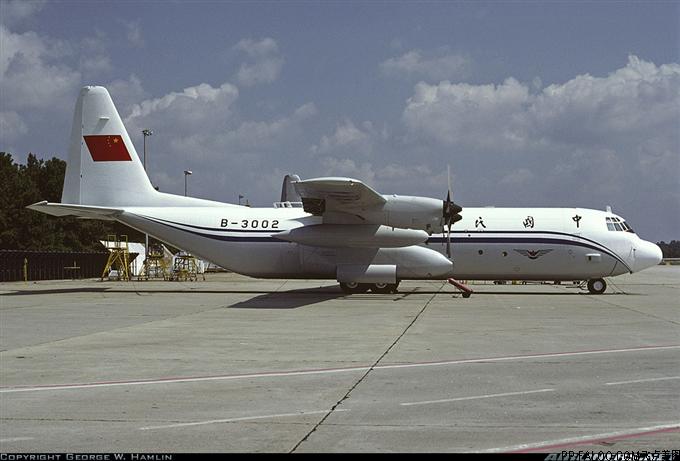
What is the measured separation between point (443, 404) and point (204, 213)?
23.1 meters

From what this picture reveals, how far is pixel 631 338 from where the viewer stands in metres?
14.8

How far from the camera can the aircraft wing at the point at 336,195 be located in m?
23.5

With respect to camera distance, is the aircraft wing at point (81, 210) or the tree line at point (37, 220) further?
the tree line at point (37, 220)

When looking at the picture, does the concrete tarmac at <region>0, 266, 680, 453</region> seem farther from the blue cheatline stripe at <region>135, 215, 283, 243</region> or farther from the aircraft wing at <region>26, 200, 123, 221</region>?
the aircraft wing at <region>26, 200, 123, 221</region>

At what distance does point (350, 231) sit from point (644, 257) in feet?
41.5

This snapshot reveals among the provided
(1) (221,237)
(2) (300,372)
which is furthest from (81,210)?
(2) (300,372)

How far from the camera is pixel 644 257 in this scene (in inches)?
1133

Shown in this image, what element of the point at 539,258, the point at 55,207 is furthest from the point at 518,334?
the point at 55,207

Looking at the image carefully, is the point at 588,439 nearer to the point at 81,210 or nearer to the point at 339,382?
the point at 339,382

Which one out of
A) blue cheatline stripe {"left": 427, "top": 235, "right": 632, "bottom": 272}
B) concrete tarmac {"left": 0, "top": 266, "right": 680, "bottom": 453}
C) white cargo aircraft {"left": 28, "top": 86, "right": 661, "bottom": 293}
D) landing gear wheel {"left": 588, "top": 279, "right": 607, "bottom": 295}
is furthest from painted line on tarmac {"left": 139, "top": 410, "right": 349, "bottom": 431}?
landing gear wheel {"left": 588, "top": 279, "right": 607, "bottom": 295}

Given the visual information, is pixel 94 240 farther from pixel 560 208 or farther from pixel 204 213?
pixel 560 208

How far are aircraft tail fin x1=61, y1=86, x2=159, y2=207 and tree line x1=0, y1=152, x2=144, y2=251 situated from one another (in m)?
38.5

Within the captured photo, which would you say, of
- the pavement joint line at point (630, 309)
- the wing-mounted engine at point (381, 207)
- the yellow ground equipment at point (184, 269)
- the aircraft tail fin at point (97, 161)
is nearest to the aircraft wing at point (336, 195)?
the wing-mounted engine at point (381, 207)

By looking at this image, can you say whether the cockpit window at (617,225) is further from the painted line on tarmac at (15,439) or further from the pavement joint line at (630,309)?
the painted line on tarmac at (15,439)
